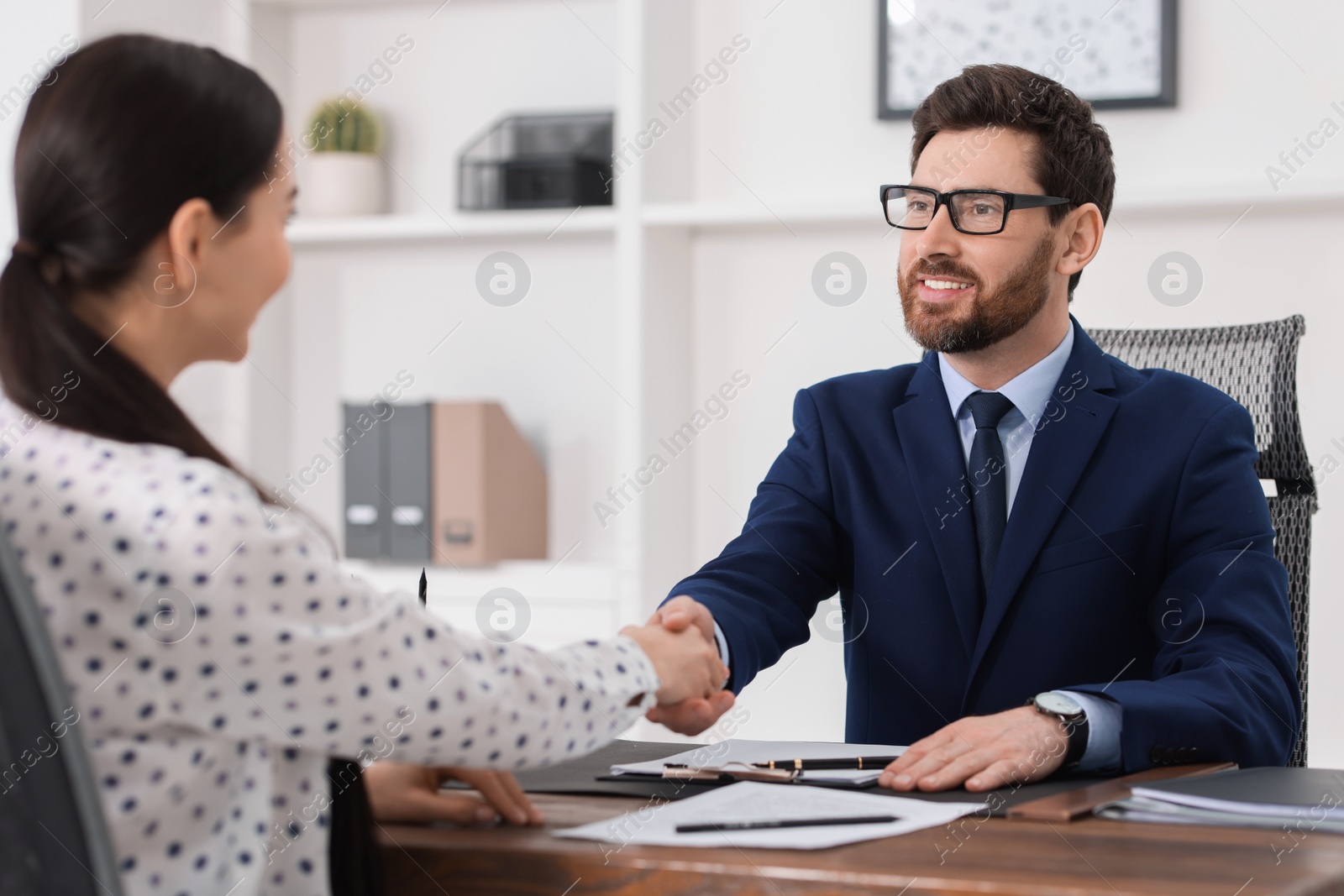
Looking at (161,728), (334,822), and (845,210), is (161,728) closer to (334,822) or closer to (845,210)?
(334,822)

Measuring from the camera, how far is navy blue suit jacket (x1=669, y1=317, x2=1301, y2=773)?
5.20ft

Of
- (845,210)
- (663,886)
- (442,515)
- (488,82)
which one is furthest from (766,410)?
(663,886)

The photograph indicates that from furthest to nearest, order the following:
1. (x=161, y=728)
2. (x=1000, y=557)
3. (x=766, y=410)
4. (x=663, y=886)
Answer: (x=766, y=410), (x=1000, y=557), (x=663, y=886), (x=161, y=728)

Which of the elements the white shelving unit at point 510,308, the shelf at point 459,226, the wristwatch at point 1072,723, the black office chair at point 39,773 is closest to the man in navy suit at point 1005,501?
the wristwatch at point 1072,723

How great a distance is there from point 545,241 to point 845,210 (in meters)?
0.76

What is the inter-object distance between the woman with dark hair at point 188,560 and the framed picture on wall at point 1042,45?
2.18 m

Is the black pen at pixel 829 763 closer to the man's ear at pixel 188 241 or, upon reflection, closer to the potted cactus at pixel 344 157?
Result: the man's ear at pixel 188 241

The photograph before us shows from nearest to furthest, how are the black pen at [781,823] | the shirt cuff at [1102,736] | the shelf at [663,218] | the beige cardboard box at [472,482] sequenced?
the black pen at [781,823]
the shirt cuff at [1102,736]
the shelf at [663,218]
the beige cardboard box at [472,482]

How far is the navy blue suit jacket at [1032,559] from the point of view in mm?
1584

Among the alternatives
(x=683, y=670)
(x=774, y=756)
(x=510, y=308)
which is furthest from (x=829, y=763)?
(x=510, y=308)

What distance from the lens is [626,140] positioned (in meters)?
2.99

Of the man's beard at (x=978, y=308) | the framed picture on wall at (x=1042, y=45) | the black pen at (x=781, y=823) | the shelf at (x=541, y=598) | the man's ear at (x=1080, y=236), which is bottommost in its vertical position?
the shelf at (x=541, y=598)

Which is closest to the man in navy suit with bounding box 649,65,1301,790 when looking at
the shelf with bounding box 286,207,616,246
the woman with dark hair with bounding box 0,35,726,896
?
the woman with dark hair with bounding box 0,35,726,896

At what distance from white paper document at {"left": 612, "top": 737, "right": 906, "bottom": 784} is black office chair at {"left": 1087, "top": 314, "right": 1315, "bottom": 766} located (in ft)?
2.40
